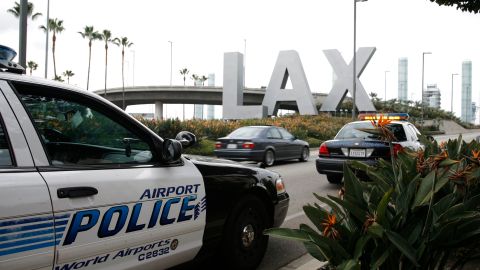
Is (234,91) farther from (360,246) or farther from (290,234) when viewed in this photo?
(360,246)

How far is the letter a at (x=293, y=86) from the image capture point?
148ft

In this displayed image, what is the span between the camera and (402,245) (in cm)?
259

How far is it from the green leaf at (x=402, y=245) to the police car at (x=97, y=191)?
1.58 meters

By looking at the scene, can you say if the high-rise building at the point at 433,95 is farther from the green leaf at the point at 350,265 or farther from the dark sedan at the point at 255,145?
the green leaf at the point at 350,265

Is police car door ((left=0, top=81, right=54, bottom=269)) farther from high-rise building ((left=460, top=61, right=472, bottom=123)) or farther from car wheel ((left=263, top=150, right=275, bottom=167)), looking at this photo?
high-rise building ((left=460, top=61, right=472, bottom=123))

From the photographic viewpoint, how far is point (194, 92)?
7669cm

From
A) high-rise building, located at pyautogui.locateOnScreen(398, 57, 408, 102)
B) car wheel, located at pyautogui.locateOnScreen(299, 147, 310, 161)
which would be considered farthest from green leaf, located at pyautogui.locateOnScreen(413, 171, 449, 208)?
high-rise building, located at pyautogui.locateOnScreen(398, 57, 408, 102)

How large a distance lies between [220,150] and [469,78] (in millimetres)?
112389

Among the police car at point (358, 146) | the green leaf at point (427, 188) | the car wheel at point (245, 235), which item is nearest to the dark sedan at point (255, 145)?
the police car at point (358, 146)

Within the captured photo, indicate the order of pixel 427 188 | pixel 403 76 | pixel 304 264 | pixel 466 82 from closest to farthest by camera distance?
pixel 427 188 → pixel 304 264 → pixel 466 82 → pixel 403 76

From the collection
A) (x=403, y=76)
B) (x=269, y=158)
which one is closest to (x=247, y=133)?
(x=269, y=158)

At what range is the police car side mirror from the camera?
11.5 feet

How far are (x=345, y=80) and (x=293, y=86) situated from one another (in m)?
5.36

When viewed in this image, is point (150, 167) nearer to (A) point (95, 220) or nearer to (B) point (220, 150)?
(A) point (95, 220)
